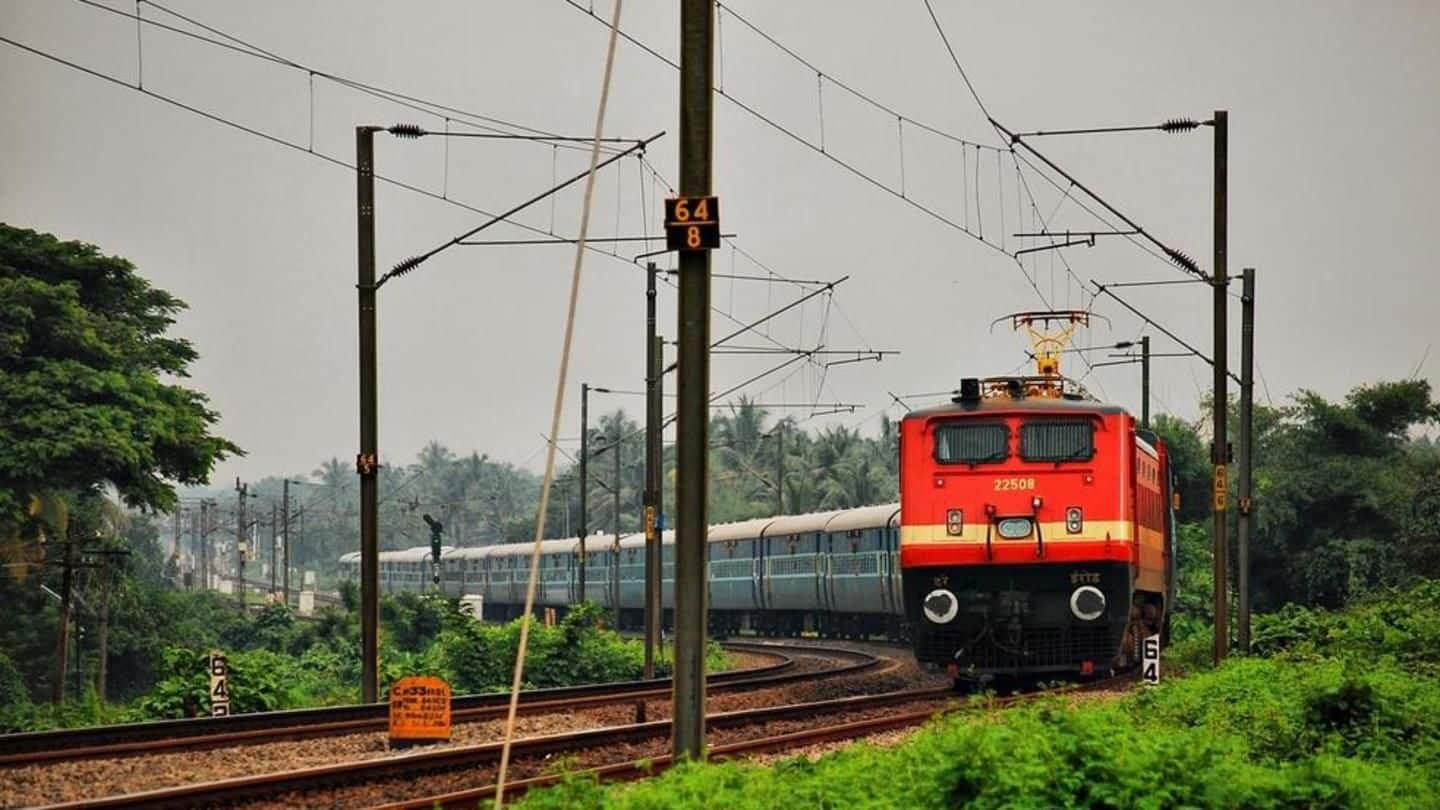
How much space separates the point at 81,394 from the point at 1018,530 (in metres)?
31.4

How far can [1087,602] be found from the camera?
2659cm

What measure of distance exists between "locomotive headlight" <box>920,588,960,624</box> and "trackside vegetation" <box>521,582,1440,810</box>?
731 cm

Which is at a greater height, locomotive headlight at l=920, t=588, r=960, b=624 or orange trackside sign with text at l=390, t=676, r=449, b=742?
locomotive headlight at l=920, t=588, r=960, b=624

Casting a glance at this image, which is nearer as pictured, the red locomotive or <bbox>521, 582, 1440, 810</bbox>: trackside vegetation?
<bbox>521, 582, 1440, 810</bbox>: trackside vegetation

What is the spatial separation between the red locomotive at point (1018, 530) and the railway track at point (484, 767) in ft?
7.97

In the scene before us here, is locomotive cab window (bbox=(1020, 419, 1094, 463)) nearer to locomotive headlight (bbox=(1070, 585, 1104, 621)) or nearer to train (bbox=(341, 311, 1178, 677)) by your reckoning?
train (bbox=(341, 311, 1178, 677))

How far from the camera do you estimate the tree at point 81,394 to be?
49.6 meters

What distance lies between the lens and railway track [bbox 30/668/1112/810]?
15.4 meters

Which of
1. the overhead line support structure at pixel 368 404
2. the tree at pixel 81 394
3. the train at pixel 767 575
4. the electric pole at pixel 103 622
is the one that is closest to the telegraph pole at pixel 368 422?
the overhead line support structure at pixel 368 404

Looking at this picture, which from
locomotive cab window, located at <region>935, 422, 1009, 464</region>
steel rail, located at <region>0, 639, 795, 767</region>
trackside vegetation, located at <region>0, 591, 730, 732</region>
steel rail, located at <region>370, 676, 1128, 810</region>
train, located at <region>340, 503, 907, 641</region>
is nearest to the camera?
steel rail, located at <region>370, 676, 1128, 810</region>

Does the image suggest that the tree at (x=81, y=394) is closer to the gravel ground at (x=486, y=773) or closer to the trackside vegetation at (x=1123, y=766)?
the gravel ground at (x=486, y=773)

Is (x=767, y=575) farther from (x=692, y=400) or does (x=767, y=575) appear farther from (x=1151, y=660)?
(x=692, y=400)

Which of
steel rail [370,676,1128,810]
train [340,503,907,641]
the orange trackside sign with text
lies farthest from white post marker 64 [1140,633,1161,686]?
train [340,503,907,641]

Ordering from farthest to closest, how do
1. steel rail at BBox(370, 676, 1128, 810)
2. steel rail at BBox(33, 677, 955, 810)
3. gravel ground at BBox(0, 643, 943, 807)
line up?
gravel ground at BBox(0, 643, 943, 807) < steel rail at BBox(33, 677, 955, 810) < steel rail at BBox(370, 676, 1128, 810)
